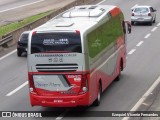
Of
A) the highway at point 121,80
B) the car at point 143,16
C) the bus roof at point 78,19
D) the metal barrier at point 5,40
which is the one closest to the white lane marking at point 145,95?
the highway at point 121,80

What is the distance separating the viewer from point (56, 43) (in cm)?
2078

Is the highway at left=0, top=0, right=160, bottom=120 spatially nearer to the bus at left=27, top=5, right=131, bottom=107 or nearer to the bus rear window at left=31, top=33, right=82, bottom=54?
the bus at left=27, top=5, right=131, bottom=107

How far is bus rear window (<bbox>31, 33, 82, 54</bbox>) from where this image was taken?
2077cm

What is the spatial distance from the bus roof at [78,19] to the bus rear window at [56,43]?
302mm

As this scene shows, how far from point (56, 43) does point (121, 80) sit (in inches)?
295

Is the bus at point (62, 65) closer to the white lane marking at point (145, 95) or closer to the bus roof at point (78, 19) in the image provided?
the bus roof at point (78, 19)

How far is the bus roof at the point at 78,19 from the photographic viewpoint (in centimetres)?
2147

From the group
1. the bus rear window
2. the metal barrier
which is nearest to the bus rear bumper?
the bus rear window

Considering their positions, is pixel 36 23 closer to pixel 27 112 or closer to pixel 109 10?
pixel 109 10

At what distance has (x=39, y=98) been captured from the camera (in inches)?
830

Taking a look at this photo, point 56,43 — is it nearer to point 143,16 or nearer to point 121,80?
point 121,80

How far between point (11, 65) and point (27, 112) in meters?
10.9

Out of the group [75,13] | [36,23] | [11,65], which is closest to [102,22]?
[75,13]

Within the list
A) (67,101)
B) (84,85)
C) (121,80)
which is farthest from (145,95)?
(67,101)
